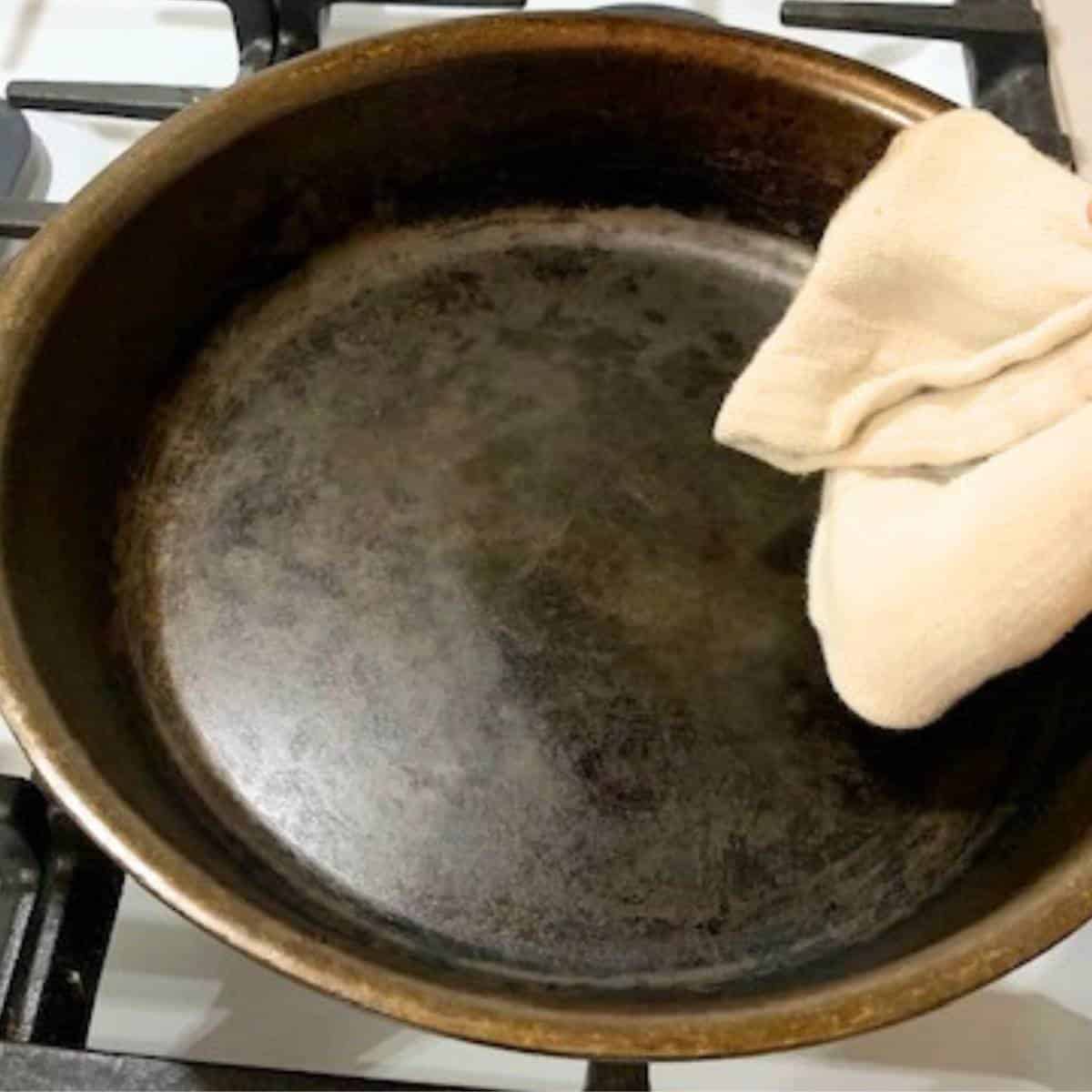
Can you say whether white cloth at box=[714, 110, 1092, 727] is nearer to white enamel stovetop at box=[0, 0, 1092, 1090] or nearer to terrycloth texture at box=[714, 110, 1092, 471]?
terrycloth texture at box=[714, 110, 1092, 471]

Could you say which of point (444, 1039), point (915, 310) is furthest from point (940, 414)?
point (444, 1039)

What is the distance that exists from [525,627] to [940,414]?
131 millimetres

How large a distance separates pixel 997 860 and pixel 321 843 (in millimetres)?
176

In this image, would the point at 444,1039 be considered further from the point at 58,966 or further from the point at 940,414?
the point at 940,414

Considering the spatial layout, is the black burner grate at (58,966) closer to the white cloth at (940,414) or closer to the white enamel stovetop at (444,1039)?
the white enamel stovetop at (444,1039)

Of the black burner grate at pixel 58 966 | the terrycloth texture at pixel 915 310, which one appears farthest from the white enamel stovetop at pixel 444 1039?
the terrycloth texture at pixel 915 310

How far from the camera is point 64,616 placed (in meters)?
0.49

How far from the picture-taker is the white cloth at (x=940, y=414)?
426 millimetres

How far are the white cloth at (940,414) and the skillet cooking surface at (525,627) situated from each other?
4cm

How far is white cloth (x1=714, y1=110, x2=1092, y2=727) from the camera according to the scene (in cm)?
43

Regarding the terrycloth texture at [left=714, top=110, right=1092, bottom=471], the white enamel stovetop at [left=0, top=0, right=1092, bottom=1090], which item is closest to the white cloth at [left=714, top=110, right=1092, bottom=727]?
the terrycloth texture at [left=714, top=110, right=1092, bottom=471]

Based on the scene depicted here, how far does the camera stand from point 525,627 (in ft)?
1.69

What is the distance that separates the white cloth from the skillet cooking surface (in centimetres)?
4

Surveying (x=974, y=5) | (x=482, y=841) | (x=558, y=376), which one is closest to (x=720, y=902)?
(x=482, y=841)
